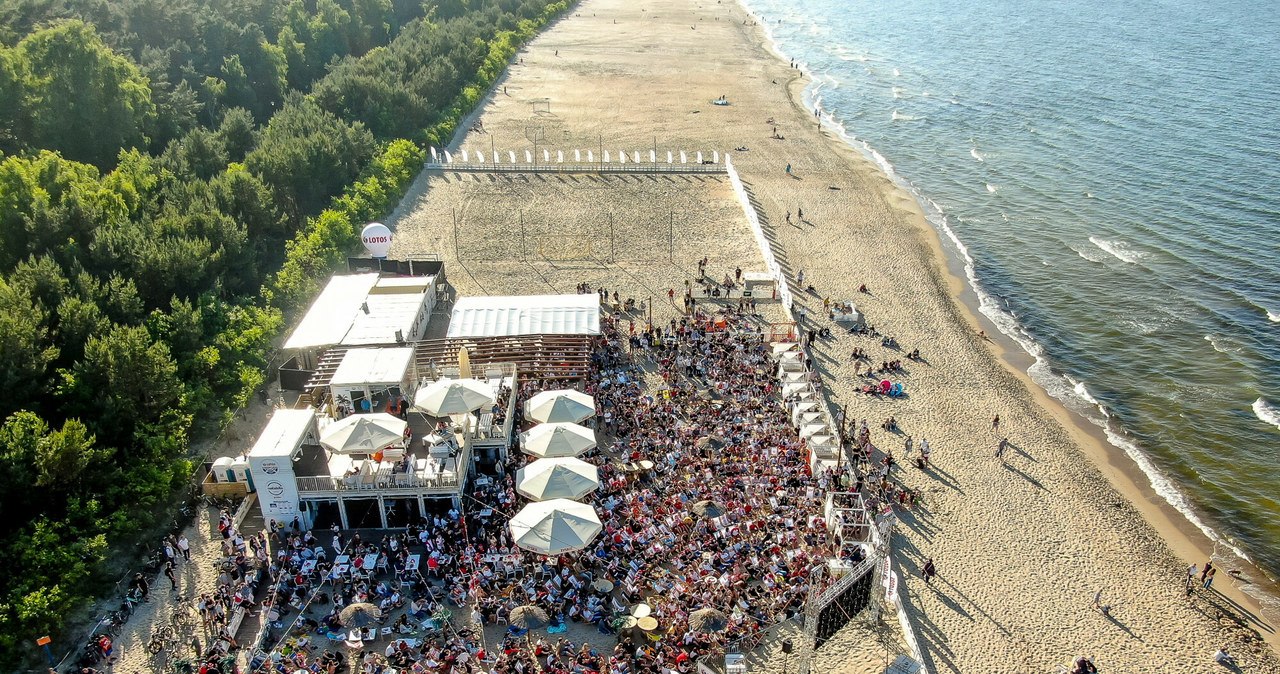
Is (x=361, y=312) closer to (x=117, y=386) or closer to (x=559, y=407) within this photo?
(x=117, y=386)

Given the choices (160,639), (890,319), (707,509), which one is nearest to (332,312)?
(160,639)

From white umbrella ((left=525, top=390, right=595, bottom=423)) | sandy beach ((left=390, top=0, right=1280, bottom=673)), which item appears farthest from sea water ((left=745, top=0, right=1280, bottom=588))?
white umbrella ((left=525, top=390, right=595, bottom=423))

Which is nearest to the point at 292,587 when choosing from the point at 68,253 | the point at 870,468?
the point at 870,468

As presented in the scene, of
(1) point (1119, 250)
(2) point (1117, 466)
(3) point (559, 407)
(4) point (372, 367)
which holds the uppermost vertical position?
(4) point (372, 367)

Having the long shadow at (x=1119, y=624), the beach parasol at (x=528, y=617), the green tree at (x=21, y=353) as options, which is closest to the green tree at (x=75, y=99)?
the green tree at (x=21, y=353)

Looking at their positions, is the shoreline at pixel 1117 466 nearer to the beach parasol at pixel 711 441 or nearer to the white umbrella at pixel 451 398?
the beach parasol at pixel 711 441
